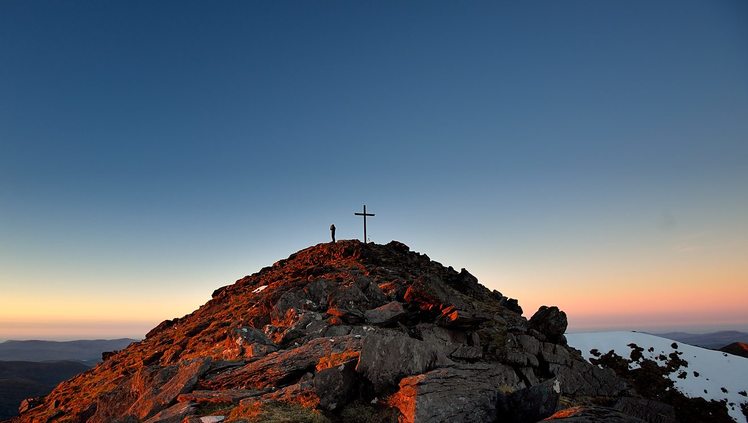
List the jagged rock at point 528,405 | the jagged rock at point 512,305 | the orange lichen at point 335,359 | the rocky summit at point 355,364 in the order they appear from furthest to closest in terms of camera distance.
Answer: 1. the jagged rock at point 512,305
2. the orange lichen at point 335,359
3. the rocky summit at point 355,364
4. the jagged rock at point 528,405

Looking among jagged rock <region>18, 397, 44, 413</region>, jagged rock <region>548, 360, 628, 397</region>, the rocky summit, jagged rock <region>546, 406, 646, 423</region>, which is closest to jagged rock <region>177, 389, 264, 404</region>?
the rocky summit

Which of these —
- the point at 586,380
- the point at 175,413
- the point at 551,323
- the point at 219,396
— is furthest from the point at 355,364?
the point at 551,323

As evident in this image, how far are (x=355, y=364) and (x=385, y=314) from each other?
997 cm

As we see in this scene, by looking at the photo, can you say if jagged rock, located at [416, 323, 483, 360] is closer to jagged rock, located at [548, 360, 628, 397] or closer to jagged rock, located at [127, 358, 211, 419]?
jagged rock, located at [548, 360, 628, 397]

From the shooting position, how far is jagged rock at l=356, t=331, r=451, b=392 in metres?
14.9

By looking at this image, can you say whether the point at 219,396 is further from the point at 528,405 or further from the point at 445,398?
the point at 528,405

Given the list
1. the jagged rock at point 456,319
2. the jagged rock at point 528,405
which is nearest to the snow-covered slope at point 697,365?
the jagged rock at point 456,319

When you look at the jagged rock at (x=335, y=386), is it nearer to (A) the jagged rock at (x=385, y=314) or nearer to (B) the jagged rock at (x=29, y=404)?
(A) the jagged rock at (x=385, y=314)

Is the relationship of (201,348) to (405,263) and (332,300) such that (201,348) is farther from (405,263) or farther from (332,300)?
(405,263)

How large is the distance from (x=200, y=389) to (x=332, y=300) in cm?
1231

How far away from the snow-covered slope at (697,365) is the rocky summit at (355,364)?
12052 millimetres

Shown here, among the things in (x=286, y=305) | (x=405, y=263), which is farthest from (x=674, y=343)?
(x=286, y=305)

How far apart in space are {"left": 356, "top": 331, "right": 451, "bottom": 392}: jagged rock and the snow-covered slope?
25.1 m

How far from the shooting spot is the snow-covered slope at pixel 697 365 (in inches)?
1433
